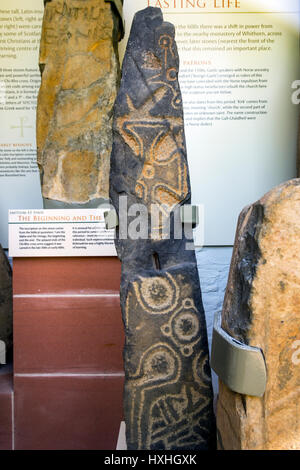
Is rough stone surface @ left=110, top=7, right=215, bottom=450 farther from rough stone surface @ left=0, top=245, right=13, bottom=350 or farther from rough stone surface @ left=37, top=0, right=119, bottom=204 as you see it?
rough stone surface @ left=0, top=245, right=13, bottom=350

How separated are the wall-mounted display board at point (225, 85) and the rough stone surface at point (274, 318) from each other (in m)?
1.82

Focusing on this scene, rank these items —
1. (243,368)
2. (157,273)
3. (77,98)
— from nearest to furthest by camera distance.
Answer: (243,368) → (157,273) → (77,98)

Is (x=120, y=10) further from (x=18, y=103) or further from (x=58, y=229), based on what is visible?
(x=58, y=229)

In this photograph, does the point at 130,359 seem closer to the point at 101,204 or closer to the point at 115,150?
the point at 115,150

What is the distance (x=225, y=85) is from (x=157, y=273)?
1759 mm

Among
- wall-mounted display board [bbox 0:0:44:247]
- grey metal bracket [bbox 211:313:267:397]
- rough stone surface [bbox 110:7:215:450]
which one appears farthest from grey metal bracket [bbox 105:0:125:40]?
grey metal bracket [bbox 211:313:267:397]

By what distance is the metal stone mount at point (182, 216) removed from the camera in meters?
1.89

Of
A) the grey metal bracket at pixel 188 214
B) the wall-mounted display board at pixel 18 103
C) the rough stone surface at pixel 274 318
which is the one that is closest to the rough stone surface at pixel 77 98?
the wall-mounted display board at pixel 18 103

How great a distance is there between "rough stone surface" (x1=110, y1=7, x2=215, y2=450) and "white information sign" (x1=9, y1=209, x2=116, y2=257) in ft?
1.93

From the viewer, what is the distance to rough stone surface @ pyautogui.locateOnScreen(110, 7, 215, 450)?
1.85 metres

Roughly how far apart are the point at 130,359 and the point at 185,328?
0.26m

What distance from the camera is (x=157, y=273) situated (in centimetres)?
187

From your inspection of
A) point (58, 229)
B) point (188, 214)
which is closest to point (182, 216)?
point (188, 214)

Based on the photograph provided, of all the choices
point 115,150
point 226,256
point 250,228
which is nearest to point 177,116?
point 115,150
